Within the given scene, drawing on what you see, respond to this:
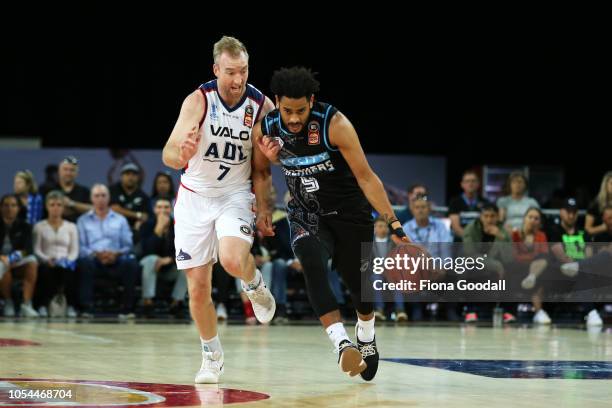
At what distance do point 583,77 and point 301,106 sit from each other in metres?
14.3

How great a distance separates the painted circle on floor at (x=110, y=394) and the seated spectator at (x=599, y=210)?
28.0 feet

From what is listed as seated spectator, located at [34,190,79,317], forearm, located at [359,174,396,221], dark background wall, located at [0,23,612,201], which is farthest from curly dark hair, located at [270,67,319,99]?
dark background wall, located at [0,23,612,201]

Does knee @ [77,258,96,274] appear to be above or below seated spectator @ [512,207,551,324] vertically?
below

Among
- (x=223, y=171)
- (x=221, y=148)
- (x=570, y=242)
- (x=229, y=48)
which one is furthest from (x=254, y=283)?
(x=570, y=242)

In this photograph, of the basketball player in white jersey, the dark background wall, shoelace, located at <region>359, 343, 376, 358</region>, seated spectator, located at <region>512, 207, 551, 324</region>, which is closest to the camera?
the basketball player in white jersey

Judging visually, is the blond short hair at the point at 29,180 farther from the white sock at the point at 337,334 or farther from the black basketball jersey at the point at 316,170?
the white sock at the point at 337,334

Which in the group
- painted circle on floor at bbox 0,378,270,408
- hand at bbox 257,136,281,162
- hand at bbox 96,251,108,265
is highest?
hand at bbox 257,136,281,162

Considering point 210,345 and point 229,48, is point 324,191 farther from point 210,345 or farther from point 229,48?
point 210,345

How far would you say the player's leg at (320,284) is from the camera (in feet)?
17.6

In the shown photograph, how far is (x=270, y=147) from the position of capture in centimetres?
558

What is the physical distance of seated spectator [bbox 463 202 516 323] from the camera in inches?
489

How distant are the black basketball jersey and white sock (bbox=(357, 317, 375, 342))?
63 centimetres

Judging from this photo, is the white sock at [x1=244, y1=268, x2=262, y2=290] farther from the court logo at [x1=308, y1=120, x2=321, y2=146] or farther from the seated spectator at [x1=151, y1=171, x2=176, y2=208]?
the seated spectator at [x1=151, y1=171, x2=176, y2=208]

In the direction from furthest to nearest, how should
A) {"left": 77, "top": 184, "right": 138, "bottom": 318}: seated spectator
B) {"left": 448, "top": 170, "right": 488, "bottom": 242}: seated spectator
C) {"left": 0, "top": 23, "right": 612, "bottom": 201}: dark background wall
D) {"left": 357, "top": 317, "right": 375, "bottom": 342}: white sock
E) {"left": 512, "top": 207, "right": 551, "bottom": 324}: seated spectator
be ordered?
{"left": 0, "top": 23, "right": 612, "bottom": 201}: dark background wall → {"left": 448, "top": 170, "right": 488, "bottom": 242}: seated spectator → {"left": 512, "top": 207, "right": 551, "bottom": 324}: seated spectator → {"left": 77, "top": 184, "right": 138, "bottom": 318}: seated spectator → {"left": 357, "top": 317, "right": 375, "bottom": 342}: white sock
